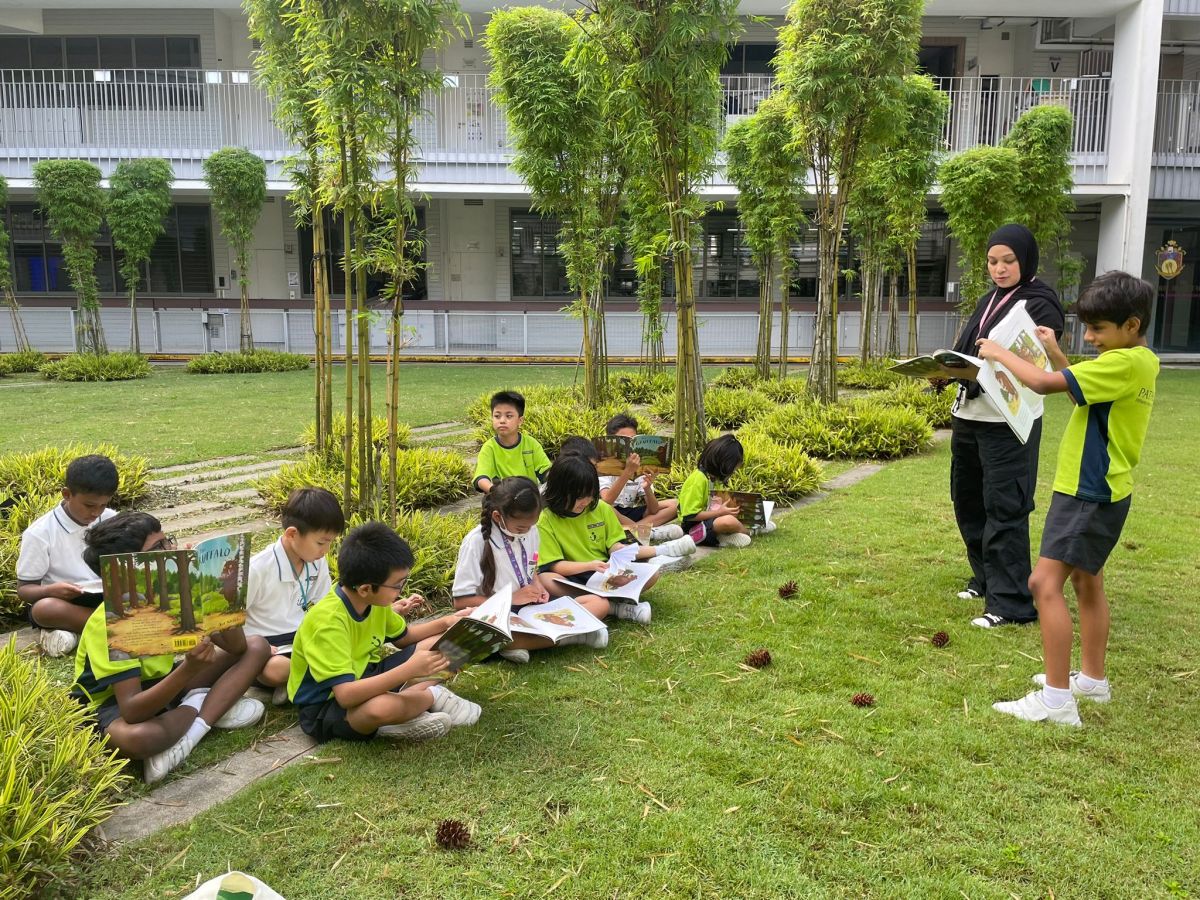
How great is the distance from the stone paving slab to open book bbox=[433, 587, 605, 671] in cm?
67

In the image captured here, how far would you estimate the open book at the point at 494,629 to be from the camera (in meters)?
2.84

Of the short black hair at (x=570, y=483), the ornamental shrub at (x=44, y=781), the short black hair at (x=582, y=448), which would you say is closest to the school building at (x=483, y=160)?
the short black hair at (x=582, y=448)

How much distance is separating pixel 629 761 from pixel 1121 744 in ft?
5.63

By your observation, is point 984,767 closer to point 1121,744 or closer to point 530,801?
point 1121,744

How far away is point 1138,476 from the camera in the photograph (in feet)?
25.1

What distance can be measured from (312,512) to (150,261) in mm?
19994

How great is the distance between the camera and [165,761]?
2.86 m

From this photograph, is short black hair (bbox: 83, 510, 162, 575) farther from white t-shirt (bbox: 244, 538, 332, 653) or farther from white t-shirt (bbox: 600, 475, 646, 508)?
white t-shirt (bbox: 600, 475, 646, 508)

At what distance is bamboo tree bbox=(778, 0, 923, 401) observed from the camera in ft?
28.3

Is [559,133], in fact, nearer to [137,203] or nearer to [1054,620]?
[1054,620]

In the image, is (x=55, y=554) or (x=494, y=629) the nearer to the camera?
(x=494, y=629)

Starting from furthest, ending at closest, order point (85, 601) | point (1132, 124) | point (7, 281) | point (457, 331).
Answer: point (457, 331)
point (1132, 124)
point (7, 281)
point (85, 601)

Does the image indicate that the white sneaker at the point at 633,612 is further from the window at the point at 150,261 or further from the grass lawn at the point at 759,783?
the window at the point at 150,261

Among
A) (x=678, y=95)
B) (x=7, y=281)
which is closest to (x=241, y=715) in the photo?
(x=678, y=95)
